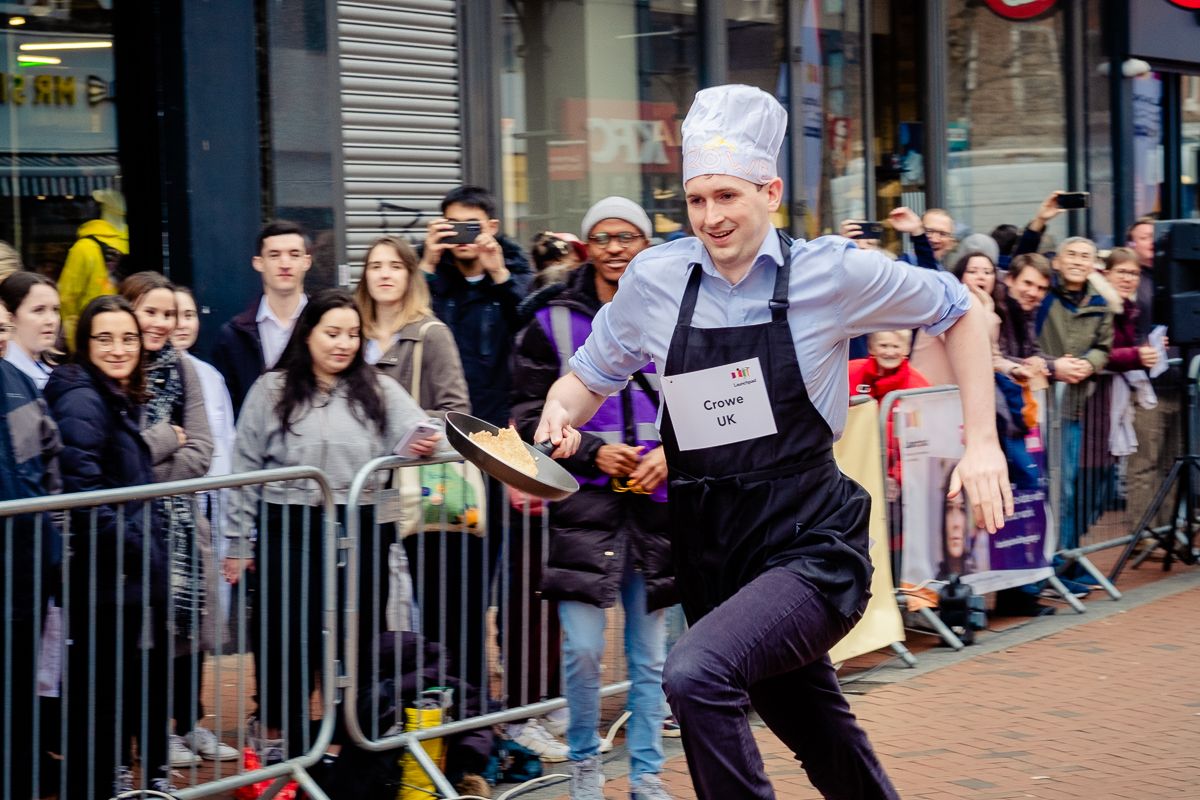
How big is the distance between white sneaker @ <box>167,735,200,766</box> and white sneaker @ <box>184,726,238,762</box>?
0.05 ft

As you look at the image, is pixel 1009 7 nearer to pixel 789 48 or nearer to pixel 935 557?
pixel 789 48

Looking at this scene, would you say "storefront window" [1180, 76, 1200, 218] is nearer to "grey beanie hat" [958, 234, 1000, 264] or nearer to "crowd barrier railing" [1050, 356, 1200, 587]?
"crowd barrier railing" [1050, 356, 1200, 587]

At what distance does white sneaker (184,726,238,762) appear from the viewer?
5.07m

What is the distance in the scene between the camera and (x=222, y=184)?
834 cm

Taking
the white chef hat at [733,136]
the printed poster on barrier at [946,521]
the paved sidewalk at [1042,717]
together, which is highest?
the white chef hat at [733,136]

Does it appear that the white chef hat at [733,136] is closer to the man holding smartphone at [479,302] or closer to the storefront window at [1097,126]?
the man holding smartphone at [479,302]

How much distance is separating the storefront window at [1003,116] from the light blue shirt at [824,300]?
1111cm

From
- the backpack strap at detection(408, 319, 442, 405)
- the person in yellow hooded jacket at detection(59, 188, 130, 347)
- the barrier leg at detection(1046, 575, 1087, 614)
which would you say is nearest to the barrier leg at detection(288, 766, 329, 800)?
the backpack strap at detection(408, 319, 442, 405)

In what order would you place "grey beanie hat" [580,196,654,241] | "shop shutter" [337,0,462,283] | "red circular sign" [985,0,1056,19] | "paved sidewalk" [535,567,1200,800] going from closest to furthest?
"grey beanie hat" [580,196,654,241], "paved sidewalk" [535,567,1200,800], "shop shutter" [337,0,462,283], "red circular sign" [985,0,1056,19]

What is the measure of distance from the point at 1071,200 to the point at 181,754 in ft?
25.1

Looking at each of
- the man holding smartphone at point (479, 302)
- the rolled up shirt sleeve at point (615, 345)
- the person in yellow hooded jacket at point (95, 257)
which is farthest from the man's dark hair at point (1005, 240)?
the rolled up shirt sleeve at point (615, 345)

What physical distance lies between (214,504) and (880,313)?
2.24 metres

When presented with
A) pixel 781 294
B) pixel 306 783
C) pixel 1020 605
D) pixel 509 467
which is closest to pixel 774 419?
pixel 781 294

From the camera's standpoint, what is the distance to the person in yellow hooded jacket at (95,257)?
788 centimetres
